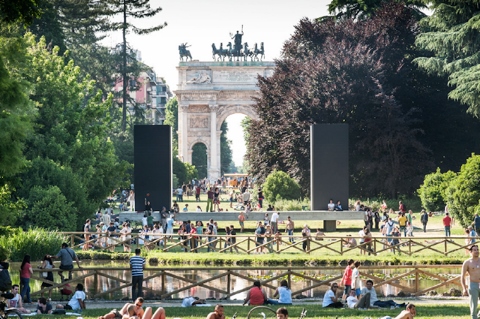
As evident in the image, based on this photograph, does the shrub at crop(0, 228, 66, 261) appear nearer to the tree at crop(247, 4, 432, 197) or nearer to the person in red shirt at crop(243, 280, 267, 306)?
the person in red shirt at crop(243, 280, 267, 306)

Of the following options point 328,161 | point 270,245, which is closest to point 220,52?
point 328,161

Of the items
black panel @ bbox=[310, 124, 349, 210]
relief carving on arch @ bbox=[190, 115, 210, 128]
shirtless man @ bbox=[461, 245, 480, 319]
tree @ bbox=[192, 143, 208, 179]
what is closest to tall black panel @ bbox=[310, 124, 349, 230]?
black panel @ bbox=[310, 124, 349, 210]

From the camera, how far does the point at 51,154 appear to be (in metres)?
39.5

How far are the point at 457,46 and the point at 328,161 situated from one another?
9.78 m

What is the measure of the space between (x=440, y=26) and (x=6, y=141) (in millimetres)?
31615

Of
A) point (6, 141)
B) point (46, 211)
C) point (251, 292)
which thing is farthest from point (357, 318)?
point (46, 211)

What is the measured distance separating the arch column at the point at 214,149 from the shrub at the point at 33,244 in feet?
225

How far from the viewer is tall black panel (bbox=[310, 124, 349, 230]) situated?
41656 mm

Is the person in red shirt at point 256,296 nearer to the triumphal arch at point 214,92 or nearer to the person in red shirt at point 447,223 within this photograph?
the person in red shirt at point 447,223

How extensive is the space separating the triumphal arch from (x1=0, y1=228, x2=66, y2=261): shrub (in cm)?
6675

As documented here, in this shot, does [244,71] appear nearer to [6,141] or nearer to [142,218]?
[142,218]

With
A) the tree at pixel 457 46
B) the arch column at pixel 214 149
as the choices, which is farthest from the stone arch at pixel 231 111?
the tree at pixel 457 46

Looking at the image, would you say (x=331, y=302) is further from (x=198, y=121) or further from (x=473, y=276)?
(x=198, y=121)

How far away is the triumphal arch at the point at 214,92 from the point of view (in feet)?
327
